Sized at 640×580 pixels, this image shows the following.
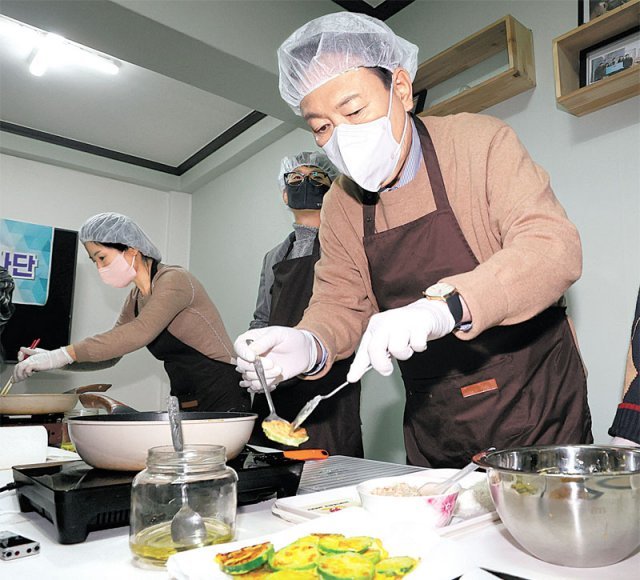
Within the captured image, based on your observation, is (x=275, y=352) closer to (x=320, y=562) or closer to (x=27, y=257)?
(x=320, y=562)

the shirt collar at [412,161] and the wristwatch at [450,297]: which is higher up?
the shirt collar at [412,161]

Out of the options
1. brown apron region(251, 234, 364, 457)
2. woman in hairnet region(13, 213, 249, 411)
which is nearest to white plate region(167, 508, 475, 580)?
brown apron region(251, 234, 364, 457)

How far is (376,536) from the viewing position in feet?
1.98

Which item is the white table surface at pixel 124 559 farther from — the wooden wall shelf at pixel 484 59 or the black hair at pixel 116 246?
the black hair at pixel 116 246

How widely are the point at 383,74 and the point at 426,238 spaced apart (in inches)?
15.8

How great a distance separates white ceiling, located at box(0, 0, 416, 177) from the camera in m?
2.30

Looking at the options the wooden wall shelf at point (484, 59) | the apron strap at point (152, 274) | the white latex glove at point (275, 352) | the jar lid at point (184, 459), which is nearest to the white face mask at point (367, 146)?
the white latex glove at point (275, 352)

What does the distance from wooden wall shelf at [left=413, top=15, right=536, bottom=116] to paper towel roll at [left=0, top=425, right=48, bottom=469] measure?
6.05ft

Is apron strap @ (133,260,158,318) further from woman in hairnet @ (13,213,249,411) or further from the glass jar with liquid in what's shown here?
the glass jar with liquid

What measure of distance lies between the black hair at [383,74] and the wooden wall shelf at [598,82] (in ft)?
2.79

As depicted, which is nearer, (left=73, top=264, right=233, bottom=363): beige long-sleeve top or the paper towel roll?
the paper towel roll

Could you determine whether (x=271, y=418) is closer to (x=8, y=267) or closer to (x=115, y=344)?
(x=115, y=344)

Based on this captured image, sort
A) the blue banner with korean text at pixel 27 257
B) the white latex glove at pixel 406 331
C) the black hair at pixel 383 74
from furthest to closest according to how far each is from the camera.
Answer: the blue banner with korean text at pixel 27 257, the black hair at pixel 383 74, the white latex glove at pixel 406 331

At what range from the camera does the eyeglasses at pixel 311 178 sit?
2405 mm
